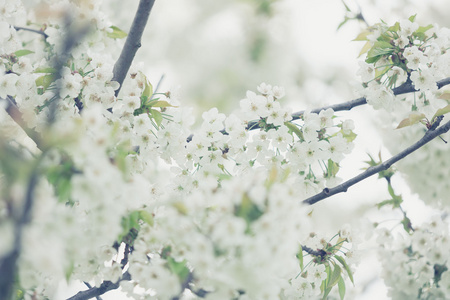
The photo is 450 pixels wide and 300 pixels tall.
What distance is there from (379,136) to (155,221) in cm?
204

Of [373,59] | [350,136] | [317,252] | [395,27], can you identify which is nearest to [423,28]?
[395,27]

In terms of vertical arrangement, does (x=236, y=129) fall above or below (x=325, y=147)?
Result: below

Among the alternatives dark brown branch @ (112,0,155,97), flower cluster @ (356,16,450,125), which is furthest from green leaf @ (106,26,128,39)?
flower cluster @ (356,16,450,125)

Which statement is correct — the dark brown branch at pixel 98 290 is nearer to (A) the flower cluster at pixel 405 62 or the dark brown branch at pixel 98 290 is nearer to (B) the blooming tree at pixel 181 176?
(B) the blooming tree at pixel 181 176

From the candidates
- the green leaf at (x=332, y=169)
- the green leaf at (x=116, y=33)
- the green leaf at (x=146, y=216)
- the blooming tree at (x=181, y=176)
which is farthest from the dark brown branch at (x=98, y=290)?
the green leaf at (x=116, y=33)

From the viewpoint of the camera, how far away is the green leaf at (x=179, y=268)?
963 millimetres

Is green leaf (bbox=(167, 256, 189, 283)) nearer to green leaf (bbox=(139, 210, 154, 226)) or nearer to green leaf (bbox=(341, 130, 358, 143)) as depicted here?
green leaf (bbox=(139, 210, 154, 226))

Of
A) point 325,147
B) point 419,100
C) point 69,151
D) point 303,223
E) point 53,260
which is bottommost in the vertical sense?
point 53,260

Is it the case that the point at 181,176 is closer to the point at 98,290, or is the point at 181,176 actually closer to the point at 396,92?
the point at 98,290

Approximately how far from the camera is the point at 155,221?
1.14 meters

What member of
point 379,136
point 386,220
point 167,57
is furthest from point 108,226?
point 167,57

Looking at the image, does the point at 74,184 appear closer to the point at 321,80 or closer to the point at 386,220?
the point at 386,220

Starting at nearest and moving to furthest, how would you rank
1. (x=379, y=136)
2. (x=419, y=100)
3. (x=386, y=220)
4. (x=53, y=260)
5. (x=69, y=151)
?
(x=53, y=260)
(x=69, y=151)
(x=419, y=100)
(x=386, y=220)
(x=379, y=136)

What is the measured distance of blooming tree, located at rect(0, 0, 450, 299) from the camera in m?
0.79
